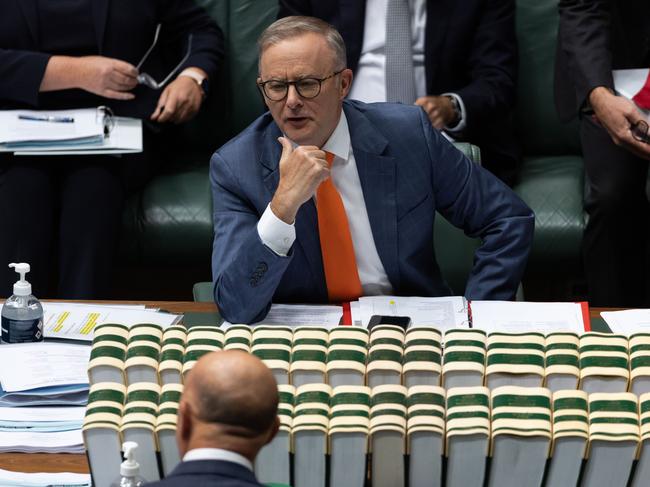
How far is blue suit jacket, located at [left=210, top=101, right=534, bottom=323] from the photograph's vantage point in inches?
94.3

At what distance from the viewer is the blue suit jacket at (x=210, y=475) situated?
1.10 m

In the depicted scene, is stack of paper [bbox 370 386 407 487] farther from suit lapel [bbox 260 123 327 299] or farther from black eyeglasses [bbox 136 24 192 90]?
black eyeglasses [bbox 136 24 192 90]

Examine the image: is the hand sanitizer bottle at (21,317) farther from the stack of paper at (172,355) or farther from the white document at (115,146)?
the white document at (115,146)

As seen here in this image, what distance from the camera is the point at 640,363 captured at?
1628 millimetres

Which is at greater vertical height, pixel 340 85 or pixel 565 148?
pixel 340 85

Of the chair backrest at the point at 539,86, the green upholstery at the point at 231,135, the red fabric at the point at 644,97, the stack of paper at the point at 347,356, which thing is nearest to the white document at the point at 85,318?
the stack of paper at the point at 347,356

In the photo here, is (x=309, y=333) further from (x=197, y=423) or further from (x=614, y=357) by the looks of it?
(x=197, y=423)

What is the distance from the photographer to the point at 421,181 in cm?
250

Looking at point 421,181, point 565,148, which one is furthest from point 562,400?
point 565,148

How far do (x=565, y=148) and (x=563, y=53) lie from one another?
479 mm

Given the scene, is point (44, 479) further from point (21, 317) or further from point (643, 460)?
point (643, 460)

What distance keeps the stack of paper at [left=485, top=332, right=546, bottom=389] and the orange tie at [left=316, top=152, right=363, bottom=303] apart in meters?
0.73

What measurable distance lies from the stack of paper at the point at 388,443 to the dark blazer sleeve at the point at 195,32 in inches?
95.7

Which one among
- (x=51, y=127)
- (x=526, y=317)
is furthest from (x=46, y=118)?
(x=526, y=317)
